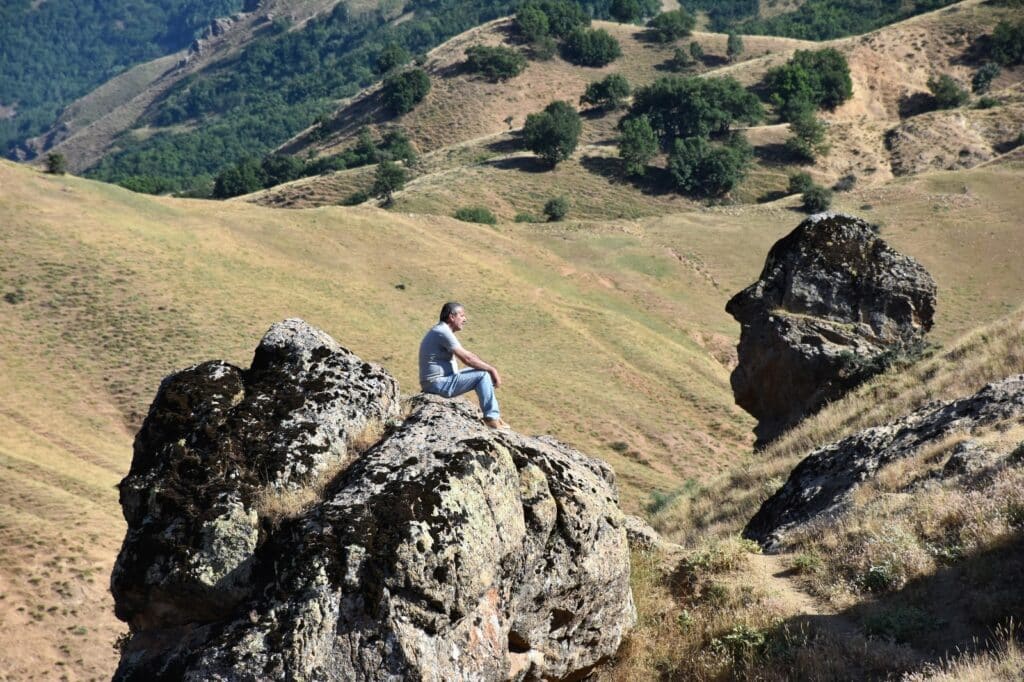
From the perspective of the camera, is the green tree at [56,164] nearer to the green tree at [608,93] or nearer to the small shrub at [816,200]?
the small shrub at [816,200]

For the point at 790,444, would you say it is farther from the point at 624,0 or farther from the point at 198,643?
the point at 624,0

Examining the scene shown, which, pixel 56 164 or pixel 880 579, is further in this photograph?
pixel 56 164

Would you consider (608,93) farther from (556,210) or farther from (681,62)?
(556,210)

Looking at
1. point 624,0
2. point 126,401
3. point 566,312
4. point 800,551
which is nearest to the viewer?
point 800,551

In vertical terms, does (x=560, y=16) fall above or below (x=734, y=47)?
above

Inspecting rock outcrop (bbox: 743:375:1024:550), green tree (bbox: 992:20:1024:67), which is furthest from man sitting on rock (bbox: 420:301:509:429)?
green tree (bbox: 992:20:1024:67)

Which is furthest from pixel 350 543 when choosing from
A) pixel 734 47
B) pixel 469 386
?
pixel 734 47

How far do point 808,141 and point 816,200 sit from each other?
27.9 metres

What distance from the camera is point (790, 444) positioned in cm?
1966

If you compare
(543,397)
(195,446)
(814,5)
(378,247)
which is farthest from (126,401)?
(814,5)

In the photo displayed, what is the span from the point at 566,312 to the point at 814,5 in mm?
158686

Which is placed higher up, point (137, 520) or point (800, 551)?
point (137, 520)

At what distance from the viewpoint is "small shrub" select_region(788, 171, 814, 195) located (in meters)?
90.8

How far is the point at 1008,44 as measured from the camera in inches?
4557
